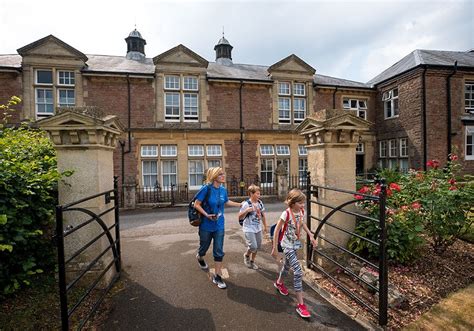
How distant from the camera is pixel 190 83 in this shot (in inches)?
542

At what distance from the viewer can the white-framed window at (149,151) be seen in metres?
13.1

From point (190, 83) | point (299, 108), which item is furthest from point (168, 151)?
point (299, 108)

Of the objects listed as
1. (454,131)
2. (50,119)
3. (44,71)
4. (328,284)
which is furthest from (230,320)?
(454,131)

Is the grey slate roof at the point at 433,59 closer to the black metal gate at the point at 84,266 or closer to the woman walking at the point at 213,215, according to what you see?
the woman walking at the point at 213,215

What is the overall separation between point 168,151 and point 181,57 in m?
5.47

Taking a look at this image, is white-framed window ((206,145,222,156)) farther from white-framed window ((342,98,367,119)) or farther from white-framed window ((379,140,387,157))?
white-framed window ((379,140,387,157))

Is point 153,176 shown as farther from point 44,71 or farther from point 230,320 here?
point 230,320

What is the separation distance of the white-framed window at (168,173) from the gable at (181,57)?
5657 mm

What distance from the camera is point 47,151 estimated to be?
4.32 m

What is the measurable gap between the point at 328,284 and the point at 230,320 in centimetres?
170

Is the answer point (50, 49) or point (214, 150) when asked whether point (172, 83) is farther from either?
point (50, 49)

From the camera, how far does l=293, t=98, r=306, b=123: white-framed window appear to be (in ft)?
50.7

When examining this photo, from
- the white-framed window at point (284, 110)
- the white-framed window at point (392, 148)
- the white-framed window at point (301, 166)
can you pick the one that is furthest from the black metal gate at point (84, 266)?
the white-framed window at point (392, 148)

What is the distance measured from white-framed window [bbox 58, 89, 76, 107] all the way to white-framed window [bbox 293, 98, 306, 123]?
12.9m
